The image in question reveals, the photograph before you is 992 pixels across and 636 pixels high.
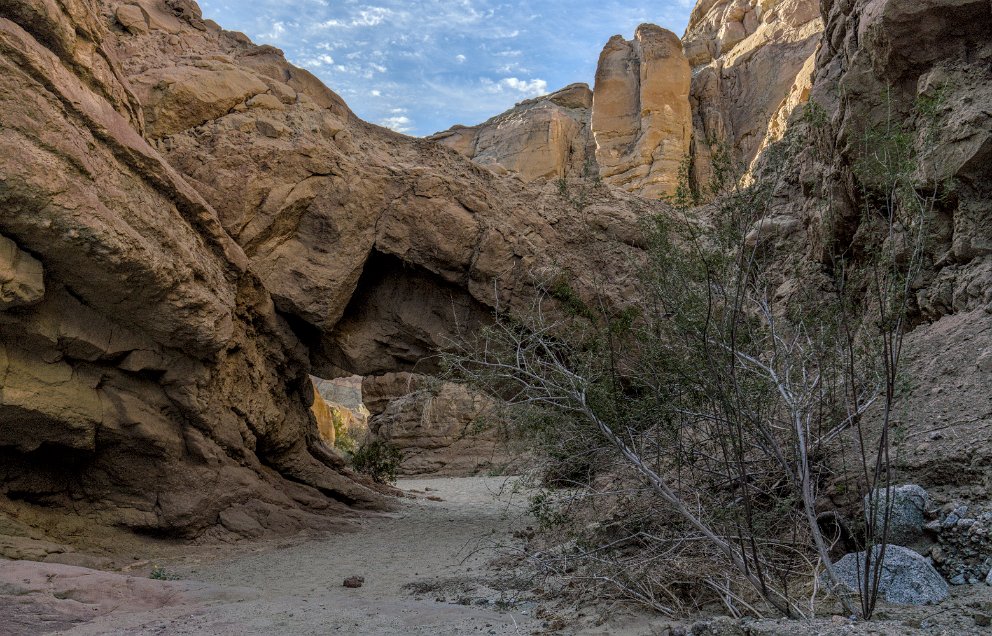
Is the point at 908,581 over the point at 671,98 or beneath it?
beneath

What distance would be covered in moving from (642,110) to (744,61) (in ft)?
17.8

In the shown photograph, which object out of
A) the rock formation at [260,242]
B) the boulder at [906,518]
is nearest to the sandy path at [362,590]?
the rock formation at [260,242]

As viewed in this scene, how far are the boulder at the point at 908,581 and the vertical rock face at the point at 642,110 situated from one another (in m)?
26.5

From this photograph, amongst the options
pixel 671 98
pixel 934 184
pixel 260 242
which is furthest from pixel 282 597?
pixel 671 98

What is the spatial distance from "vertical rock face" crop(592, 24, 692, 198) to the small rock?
1004 inches

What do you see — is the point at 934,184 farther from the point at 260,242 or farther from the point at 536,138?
the point at 536,138

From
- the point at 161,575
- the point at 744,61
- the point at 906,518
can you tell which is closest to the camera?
the point at 906,518

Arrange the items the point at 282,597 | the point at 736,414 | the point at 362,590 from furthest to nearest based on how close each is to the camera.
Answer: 1. the point at 362,590
2. the point at 282,597
3. the point at 736,414

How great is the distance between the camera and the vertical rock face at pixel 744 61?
28.4m

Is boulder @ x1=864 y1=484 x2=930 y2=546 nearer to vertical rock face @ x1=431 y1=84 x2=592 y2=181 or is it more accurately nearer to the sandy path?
the sandy path

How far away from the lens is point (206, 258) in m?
7.02

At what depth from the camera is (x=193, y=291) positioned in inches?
255

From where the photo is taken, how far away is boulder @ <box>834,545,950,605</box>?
3139 millimetres

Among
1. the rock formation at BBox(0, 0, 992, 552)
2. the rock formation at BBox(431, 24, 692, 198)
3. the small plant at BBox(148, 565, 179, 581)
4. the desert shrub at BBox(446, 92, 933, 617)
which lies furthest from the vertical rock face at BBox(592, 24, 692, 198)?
the small plant at BBox(148, 565, 179, 581)
